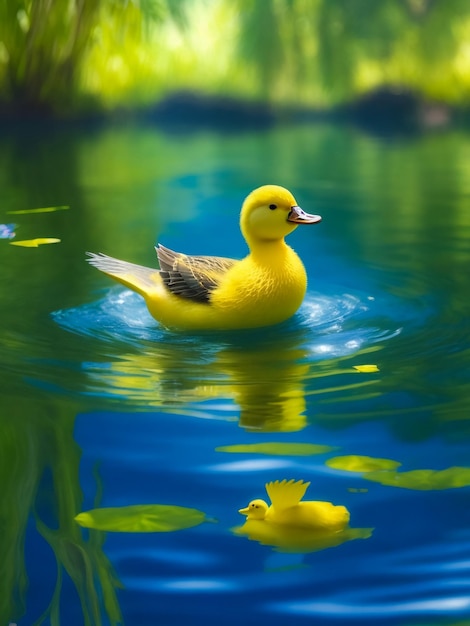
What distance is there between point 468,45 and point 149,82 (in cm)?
317

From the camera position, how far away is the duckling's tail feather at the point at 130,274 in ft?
8.65

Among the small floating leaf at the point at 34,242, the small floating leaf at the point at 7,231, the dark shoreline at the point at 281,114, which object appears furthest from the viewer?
the dark shoreline at the point at 281,114

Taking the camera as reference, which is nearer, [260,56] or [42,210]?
[42,210]

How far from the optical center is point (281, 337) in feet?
8.25

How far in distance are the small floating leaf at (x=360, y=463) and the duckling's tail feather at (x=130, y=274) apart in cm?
95

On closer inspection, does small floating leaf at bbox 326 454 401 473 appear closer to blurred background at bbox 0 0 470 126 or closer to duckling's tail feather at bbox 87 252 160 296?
duckling's tail feather at bbox 87 252 160 296

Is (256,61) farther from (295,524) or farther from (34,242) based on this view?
(295,524)

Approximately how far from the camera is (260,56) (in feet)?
30.6

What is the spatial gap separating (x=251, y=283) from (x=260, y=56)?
727cm

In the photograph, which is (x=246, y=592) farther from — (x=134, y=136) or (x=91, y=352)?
(x=134, y=136)

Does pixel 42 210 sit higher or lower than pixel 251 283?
higher

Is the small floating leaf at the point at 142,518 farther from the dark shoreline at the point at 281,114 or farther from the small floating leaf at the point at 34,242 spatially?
the dark shoreline at the point at 281,114

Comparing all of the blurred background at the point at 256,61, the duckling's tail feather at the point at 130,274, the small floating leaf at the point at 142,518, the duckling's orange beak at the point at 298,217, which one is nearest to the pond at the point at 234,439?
the small floating leaf at the point at 142,518

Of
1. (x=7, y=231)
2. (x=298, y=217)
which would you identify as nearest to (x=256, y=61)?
(x=7, y=231)
